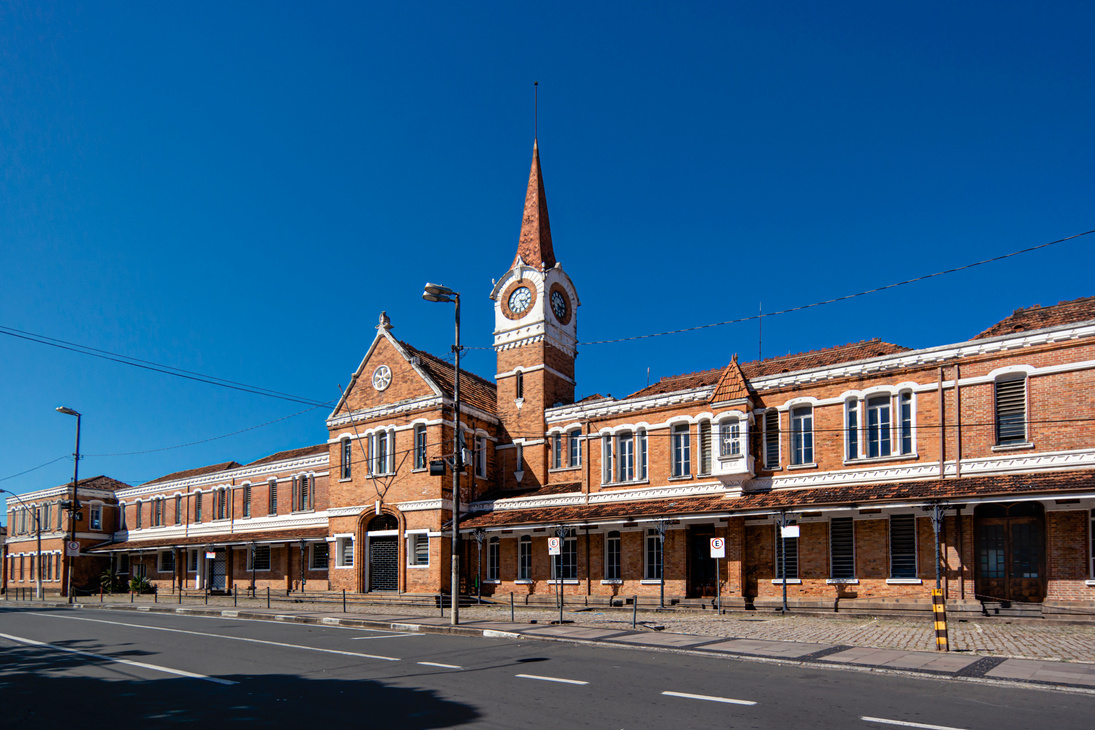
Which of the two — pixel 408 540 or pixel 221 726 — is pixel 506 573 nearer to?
pixel 408 540

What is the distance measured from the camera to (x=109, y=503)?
194ft

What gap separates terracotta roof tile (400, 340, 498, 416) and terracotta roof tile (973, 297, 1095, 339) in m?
21.5

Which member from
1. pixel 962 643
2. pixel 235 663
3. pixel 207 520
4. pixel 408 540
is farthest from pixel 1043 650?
pixel 207 520

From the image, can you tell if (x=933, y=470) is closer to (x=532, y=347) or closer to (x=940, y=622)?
(x=940, y=622)

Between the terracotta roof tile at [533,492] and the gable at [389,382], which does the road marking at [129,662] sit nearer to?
the gable at [389,382]

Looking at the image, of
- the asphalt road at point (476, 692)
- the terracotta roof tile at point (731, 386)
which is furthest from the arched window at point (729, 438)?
the asphalt road at point (476, 692)

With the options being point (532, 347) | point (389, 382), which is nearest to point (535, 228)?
point (532, 347)

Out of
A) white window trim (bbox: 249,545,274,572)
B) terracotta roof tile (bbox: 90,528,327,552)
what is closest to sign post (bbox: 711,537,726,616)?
terracotta roof tile (bbox: 90,528,327,552)

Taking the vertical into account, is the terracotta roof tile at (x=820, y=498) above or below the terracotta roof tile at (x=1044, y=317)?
below

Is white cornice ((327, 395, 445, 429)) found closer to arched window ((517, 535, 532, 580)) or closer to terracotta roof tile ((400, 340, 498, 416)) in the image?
terracotta roof tile ((400, 340, 498, 416))

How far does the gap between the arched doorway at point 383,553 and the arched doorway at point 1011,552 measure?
23143mm

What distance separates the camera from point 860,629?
20.7 meters

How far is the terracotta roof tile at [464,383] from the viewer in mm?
36750

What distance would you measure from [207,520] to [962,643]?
45577 mm
